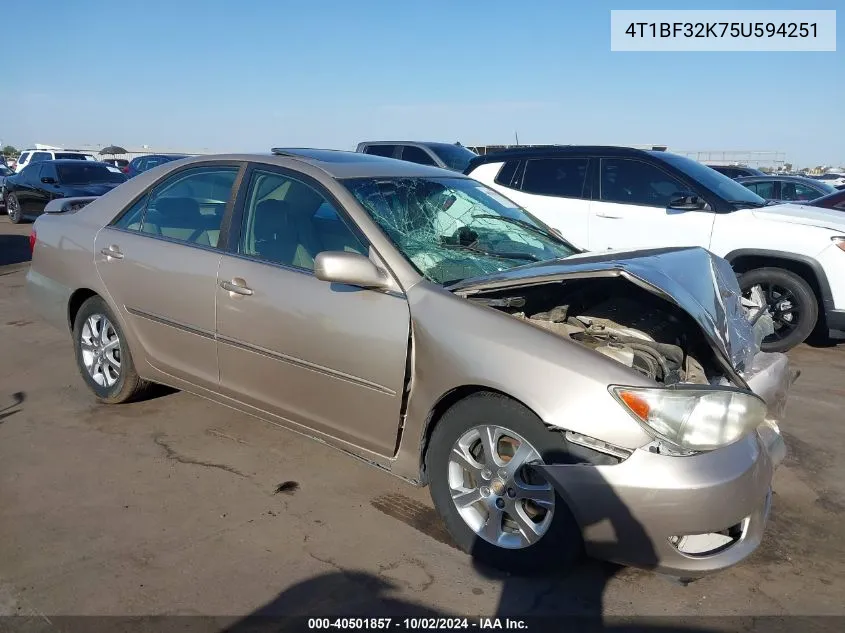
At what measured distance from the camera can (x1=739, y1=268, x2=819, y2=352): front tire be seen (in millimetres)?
6301

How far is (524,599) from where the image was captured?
107 inches

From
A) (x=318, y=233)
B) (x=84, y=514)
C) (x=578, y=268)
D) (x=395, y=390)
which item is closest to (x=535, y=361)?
(x=578, y=268)

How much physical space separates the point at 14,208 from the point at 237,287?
15084 millimetres

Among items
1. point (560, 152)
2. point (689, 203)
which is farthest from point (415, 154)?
point (689, 203)

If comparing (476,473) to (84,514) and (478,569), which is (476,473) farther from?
(84,514)

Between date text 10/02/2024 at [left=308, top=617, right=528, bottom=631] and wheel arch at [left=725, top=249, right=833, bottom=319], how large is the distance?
4961 mm

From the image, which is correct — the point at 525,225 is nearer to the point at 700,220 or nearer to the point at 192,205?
the point at 192,205

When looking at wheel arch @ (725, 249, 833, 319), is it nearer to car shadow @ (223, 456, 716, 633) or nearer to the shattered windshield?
the shattered windshield

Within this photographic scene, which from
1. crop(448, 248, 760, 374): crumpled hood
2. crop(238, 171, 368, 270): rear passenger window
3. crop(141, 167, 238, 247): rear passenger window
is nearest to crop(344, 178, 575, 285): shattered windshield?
crop(238, 171, 368, 270): rear passenger window

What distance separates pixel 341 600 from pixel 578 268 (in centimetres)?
162

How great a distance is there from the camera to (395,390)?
3.08 metres

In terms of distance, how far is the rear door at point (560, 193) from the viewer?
731cm

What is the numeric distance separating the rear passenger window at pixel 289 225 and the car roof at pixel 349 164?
143 millimetres

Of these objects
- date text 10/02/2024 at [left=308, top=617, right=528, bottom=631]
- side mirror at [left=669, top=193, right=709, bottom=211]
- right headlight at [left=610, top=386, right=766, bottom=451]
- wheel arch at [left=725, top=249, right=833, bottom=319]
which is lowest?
date text 10/02/2024 at [left=308, top=617, right=528, bottom=631]
